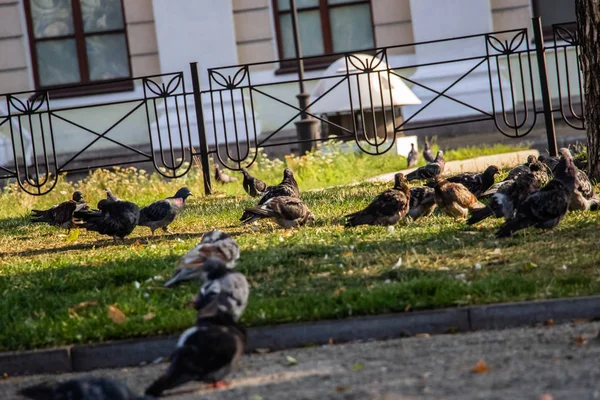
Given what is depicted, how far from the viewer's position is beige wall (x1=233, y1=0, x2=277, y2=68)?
20391mm

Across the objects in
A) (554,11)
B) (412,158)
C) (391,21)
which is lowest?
(412,158)

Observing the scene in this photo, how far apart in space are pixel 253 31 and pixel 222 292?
14758mm

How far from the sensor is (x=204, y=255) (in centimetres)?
Result: 750

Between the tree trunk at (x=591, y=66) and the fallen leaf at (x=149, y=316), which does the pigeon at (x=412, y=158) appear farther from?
the fallen leaf at (x=149, y=316)

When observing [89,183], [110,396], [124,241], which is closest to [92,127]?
[89,183]

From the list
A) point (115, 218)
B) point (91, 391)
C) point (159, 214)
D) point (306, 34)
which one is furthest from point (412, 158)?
point (91, 391)

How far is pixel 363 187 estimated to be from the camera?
45.0 feet

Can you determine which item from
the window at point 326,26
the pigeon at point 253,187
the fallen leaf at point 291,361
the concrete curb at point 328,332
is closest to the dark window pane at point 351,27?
the window at point 326,26

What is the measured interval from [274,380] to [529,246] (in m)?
3.29

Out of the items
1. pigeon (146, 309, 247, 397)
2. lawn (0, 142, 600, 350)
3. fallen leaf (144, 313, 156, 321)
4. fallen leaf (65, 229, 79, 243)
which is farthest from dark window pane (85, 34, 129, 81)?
pigeon (146, 309, 247, 397)

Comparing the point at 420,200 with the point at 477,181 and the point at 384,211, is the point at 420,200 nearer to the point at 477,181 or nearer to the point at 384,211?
the point at 384,211

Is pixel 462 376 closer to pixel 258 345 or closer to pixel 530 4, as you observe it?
pixel 258 345

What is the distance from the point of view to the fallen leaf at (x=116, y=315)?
23.1 feet

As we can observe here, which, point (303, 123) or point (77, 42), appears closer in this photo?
point (303, 123)
